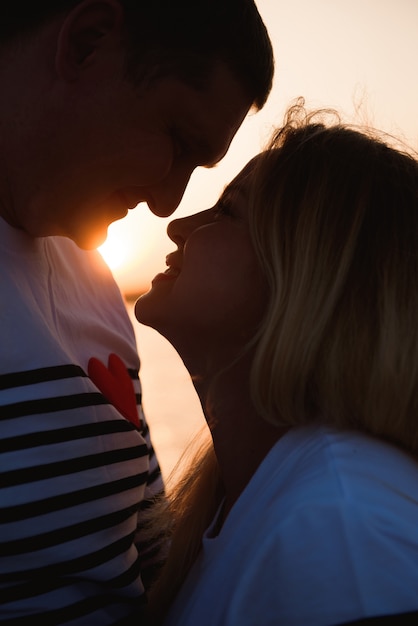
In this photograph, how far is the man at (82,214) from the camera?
1.06 meters

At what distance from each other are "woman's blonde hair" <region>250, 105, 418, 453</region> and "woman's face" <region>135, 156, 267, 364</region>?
66 mm

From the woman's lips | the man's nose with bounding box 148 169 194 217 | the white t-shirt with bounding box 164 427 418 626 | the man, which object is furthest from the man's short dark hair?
the white t-shirt with bounding box 164 427 418 626

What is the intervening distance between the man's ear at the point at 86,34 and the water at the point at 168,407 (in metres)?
2.49

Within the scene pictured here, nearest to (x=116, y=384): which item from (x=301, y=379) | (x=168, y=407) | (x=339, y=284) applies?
(x=301, y=379)

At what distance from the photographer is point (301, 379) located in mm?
1155

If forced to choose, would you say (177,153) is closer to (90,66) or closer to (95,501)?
(90,66)

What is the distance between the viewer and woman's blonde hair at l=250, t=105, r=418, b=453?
1.08 m

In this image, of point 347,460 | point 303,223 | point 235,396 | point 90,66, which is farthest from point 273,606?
point 90,66

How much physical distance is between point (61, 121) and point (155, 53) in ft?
0.82

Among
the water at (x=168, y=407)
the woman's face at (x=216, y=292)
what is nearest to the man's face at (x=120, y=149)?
the woman's face at (x=216, y=292)

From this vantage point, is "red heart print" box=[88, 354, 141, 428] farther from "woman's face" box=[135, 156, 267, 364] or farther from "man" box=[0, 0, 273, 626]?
"woman's face" box=[135, 156, 267, 364]

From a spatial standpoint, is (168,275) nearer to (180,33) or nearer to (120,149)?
(120,149)

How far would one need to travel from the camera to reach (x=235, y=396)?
4.62 feet

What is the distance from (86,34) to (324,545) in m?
1.04
